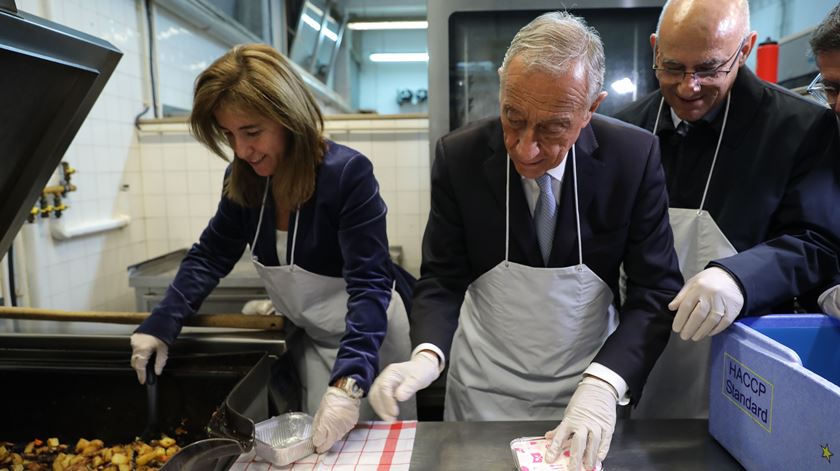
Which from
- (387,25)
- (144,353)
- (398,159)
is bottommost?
(144,353)

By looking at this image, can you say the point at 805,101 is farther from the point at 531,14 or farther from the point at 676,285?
the point at 531,14

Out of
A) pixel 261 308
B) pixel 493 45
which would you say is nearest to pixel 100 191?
pixel 261 308

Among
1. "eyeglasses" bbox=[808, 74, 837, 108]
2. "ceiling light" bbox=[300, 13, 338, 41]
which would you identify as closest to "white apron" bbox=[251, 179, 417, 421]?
"eyeglasses" bbox=[808, 74, 837, 108]

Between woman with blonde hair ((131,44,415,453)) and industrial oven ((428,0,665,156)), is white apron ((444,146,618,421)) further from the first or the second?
industrial oven ((428,0,665,156))

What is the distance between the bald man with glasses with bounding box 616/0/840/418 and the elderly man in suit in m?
0.14

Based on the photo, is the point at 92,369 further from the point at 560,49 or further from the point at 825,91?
the point at 825,91

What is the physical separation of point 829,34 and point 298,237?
1262 mm

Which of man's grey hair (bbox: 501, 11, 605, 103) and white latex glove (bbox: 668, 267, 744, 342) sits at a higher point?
man's grey hair (bbox: 501, 11, 605, 103)

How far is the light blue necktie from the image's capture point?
1183 mm

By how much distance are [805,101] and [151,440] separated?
174cm

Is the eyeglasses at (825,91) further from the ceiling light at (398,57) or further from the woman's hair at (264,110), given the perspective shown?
the ceiling light at (398,57)

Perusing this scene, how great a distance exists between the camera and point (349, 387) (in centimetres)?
111

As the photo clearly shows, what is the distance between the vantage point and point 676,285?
113 cm

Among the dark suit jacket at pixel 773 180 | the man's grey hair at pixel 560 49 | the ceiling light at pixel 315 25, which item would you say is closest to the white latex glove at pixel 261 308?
the man's grey hair at pixel 560 49
